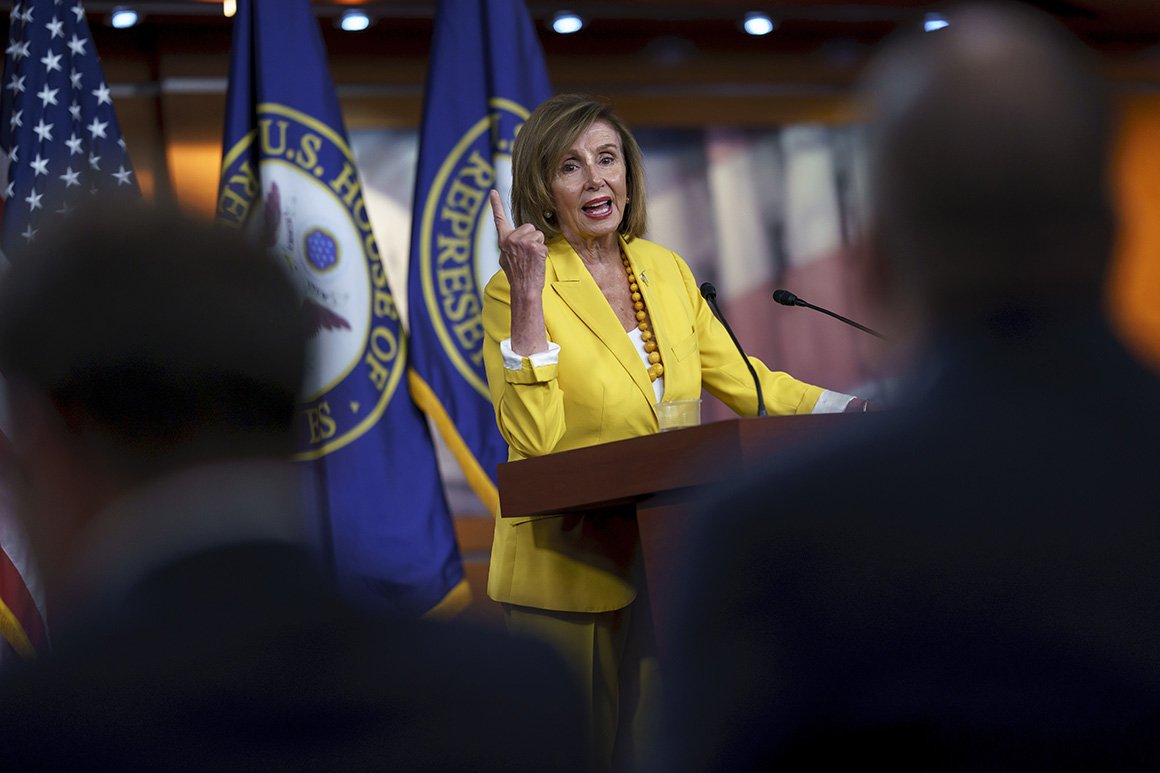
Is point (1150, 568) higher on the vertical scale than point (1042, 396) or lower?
lower

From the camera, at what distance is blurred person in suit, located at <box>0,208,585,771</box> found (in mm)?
752

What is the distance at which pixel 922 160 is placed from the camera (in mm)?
822

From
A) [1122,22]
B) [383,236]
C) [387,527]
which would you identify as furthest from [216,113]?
[1122,22]

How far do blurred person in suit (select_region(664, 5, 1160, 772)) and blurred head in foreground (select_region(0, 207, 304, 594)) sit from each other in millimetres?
292

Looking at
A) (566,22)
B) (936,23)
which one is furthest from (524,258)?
(566,22)

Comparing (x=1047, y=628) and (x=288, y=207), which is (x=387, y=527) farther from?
(x=1047, y=628)

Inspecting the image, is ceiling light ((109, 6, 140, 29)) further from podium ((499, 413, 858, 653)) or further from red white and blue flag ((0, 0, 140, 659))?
podium ((499, 413, 858, 653))

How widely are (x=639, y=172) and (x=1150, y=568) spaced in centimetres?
198

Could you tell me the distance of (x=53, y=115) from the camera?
152 inches

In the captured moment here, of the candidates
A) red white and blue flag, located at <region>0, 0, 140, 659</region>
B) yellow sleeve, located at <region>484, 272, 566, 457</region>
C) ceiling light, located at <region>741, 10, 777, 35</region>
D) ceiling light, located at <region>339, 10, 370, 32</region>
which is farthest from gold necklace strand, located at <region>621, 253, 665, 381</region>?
ceiling light, located at <region>741, 10, 777, 35</region>

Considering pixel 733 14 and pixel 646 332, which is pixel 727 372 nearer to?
pixel 646 332

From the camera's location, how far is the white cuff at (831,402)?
2529 mm

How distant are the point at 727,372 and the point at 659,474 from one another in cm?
77

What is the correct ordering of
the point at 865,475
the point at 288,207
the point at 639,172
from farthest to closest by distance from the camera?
the point at 288,207 → the point at 639,172 → the point at 865,475
